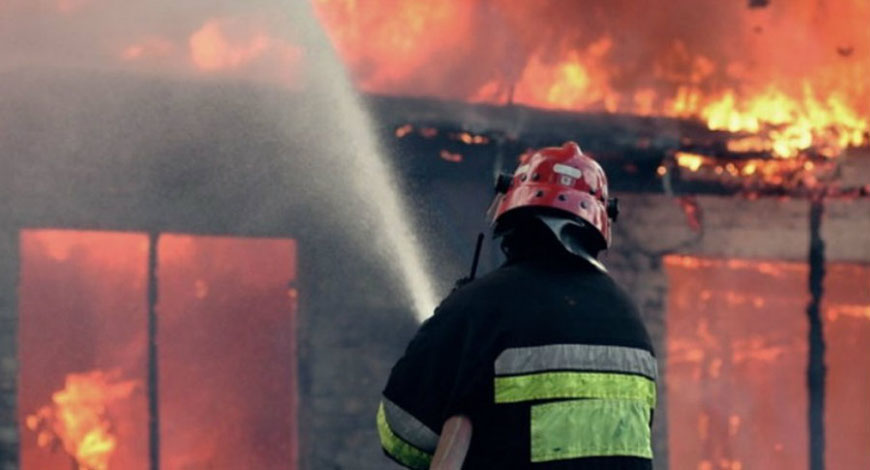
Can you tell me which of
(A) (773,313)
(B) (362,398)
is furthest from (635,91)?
(B) (362,398)

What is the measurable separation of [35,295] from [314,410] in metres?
1.70

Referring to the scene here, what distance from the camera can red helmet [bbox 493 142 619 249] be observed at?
345 cm

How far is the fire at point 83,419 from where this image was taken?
722 centimetres

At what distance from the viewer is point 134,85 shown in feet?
23.7

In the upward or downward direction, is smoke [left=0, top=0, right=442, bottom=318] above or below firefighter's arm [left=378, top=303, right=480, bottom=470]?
above

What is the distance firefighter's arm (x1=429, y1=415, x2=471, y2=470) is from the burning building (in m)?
4.41

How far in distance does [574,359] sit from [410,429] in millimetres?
425

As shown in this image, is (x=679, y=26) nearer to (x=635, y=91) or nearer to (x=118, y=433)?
(x=635, y=91)

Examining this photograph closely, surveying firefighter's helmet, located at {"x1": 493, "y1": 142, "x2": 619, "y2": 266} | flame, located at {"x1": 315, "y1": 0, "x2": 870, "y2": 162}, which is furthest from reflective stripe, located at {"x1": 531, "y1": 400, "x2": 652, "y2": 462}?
flame, located at {"x1": 315, "y1": 0, "x2": 870, "y2": 162}

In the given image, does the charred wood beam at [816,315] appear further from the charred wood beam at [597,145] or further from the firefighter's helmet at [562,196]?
the firefighter's helmet at [562,196]

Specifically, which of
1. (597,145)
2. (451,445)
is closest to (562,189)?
(451,445)

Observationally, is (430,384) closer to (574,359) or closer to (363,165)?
(574,359)

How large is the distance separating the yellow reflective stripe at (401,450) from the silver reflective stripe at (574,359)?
0.28 meters

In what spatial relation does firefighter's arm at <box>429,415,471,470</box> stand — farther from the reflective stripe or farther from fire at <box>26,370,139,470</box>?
fire at <box>26,370,139,470</box>
